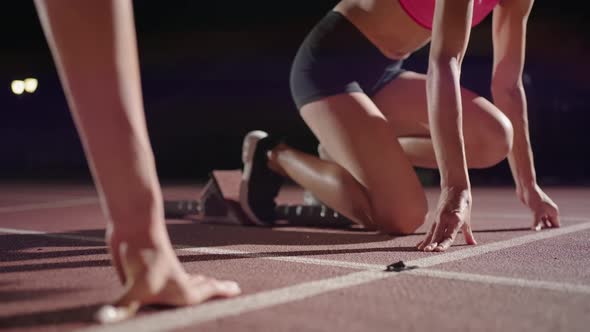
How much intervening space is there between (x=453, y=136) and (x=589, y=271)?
67 centimetres

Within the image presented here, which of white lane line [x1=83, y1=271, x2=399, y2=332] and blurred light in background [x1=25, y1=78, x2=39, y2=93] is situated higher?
white lane line [x1=83, y1=271, x2=399, y2=332]

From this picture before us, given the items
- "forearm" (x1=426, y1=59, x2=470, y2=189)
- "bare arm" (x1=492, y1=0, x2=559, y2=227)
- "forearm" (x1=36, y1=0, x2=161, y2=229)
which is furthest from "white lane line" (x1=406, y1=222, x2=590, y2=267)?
"forearm" (x1=36, y1=0, x2=161, y2=229)

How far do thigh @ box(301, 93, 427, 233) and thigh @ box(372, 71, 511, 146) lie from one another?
1.08ft

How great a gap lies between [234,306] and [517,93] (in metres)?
2.13

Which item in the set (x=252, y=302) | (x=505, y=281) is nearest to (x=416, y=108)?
(x=505, y=281)

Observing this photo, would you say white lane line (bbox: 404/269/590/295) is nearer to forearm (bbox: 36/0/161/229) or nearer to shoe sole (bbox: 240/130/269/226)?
forearm (bbox: 36/0/161/229)

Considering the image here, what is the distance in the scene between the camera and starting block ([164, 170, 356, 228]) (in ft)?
10.8

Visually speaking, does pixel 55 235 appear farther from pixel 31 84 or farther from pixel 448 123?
pixel 31 84

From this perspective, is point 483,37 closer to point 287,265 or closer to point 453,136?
point 453,136

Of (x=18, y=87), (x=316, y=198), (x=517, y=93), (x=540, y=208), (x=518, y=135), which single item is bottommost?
(x=18, y=87)

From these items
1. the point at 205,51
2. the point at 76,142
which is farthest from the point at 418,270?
the point at 76,142

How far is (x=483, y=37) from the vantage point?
26.9 ft

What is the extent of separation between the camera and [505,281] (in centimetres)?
171

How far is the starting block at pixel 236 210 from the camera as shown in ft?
10.8
